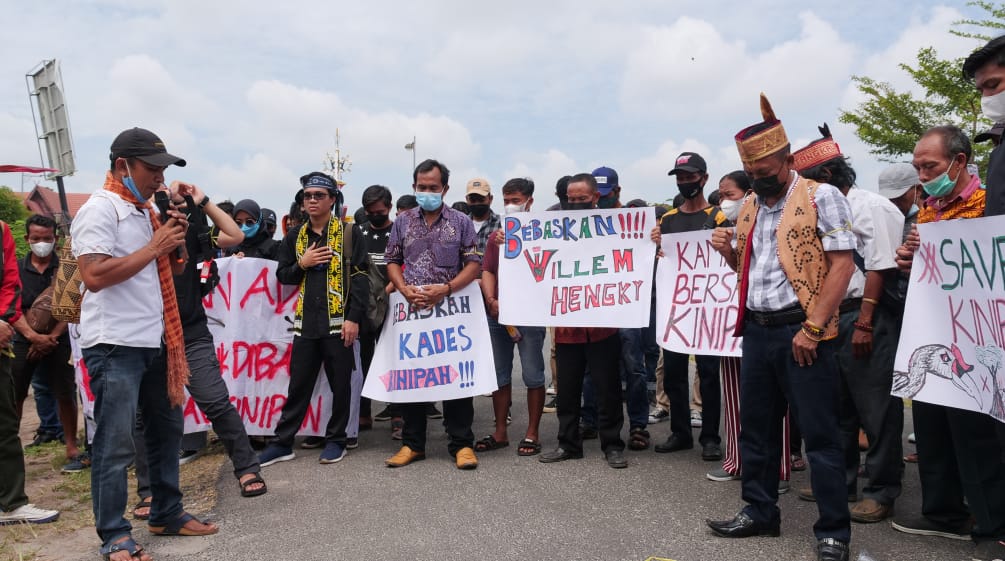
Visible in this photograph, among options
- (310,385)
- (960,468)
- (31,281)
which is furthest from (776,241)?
(31,281)

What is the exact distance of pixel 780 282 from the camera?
3580 mm

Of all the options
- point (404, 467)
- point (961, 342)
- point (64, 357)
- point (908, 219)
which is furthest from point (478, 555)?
point (64, 357)

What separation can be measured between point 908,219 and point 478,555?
3382 millimetres

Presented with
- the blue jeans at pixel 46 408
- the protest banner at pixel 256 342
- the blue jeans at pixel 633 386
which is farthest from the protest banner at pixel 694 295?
the blue jeans at pixel 46 408

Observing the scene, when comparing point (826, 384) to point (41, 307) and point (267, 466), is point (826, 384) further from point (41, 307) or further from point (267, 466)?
point (41, 307)

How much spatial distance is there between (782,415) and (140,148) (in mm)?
3623

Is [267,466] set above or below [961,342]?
below

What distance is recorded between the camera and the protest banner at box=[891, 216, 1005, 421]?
325 centimetres

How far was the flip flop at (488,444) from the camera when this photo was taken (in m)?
5.69

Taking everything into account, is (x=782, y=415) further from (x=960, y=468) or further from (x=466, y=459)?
(x=466, y=459)

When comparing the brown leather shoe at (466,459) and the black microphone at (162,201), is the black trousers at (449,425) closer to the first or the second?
the brown leather shoe at (466,459)

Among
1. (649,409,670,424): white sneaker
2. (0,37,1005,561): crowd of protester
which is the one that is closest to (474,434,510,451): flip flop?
(0,37,1005,561): crowd of protester

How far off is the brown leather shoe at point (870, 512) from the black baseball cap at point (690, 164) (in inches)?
105

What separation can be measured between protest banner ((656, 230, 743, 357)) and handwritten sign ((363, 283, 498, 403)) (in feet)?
4.61
